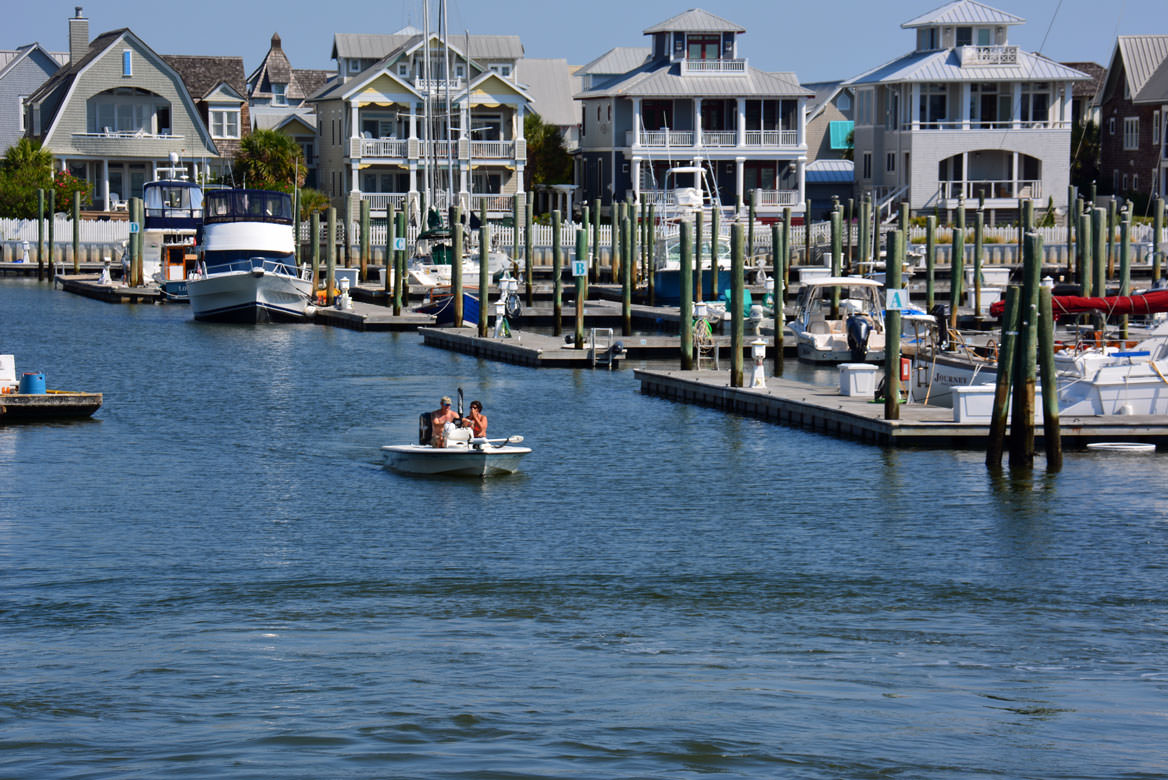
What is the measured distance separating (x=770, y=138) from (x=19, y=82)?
4356 cm

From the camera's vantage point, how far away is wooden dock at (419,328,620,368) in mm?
42969

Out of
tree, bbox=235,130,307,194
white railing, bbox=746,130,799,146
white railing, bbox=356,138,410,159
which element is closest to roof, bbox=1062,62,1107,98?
white railing, bbox=746,130,799,146

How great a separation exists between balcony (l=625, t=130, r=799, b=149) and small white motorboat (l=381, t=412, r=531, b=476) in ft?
176

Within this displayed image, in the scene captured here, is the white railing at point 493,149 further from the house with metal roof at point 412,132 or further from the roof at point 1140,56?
the roof at point 1140,56

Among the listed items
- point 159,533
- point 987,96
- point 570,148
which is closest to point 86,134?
point 570,148

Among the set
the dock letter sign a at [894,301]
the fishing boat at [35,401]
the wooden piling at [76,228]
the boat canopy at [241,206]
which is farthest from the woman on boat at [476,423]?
the wooden piling at [76,228]

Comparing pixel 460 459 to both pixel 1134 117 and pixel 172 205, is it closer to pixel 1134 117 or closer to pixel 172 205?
pixel 172 205

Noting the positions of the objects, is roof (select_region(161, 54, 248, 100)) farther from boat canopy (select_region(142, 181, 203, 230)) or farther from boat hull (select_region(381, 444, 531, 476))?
boat hull (select_region(381, 444, 531, 476))

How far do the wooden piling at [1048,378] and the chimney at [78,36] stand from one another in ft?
240

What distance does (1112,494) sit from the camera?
26438 mm

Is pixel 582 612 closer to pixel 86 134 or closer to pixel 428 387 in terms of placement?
pixel 428 387

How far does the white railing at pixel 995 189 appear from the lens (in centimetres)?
7912

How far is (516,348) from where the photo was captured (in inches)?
1743

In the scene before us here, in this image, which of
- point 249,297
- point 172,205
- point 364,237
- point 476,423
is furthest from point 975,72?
point 476,423
